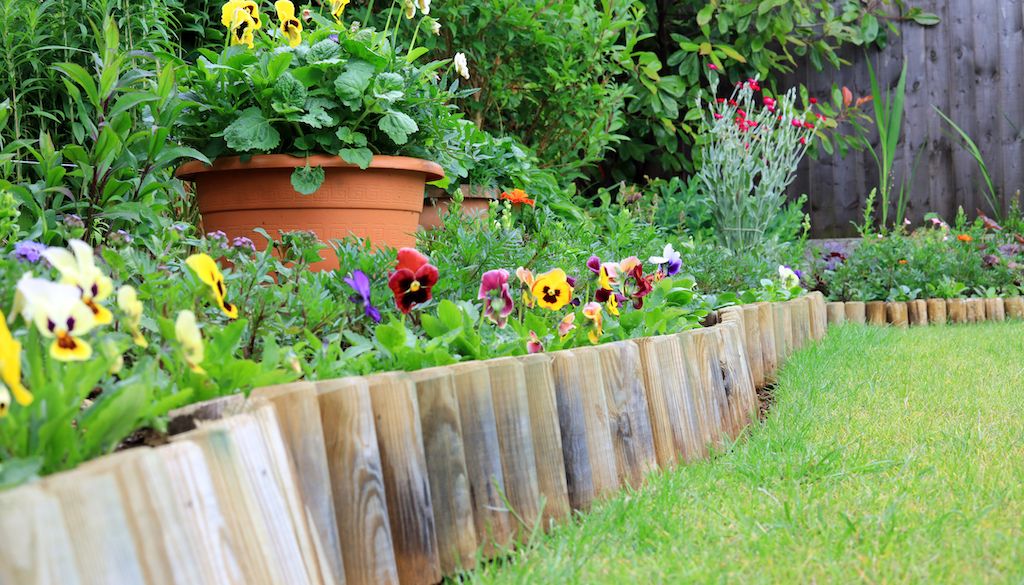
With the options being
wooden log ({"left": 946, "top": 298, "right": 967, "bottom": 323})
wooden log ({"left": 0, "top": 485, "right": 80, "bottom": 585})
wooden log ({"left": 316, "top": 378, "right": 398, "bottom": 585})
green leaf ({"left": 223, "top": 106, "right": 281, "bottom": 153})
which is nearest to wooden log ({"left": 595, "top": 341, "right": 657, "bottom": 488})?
wooden log ({"left": 316, "top": 378, "right": 398, "bottom": 585})

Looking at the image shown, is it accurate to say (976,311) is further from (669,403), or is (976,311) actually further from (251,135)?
(251,135)

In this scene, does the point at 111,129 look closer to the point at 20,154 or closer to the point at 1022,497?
the point at 20,154

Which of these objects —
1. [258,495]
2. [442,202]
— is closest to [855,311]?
[442,202]

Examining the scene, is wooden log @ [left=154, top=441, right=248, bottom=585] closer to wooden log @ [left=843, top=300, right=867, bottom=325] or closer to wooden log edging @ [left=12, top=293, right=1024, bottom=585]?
wooden log edging @ [left=12, top=293, right=1024, bottom=585]

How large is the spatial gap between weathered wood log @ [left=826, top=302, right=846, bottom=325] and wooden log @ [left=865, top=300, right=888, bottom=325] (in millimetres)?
161

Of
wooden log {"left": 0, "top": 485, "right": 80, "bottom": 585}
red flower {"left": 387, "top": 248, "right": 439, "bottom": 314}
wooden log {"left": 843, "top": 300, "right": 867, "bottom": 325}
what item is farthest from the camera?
wooden log {"left": 843, "top": 300, "right": 867, "bottom": 325}

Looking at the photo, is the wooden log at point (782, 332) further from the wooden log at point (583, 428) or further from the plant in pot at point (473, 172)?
the wooden log at point (583, 428)

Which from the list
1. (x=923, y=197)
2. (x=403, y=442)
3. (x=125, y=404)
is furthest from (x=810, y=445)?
(x=923, y=197)

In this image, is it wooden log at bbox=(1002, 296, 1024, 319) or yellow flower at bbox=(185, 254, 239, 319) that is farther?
wooden log at bbox=(1002, 296, 1024, 319)

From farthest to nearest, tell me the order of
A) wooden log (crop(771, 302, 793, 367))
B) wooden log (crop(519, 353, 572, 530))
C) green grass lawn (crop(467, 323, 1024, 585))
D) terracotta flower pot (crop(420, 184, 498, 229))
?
terracotta flower pot (crop(420, 184, 498, 229)), wooden log (crop(771, 302, 793, 367)), wooden log (crop(519, 353, 572, 530)), green grass lawn (crop(467, 323, 1024, 585))

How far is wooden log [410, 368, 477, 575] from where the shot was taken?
1242 mm

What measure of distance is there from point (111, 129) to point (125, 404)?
1510 millimetres

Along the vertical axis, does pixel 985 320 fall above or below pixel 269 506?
below

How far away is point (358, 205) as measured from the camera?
2496 mm
